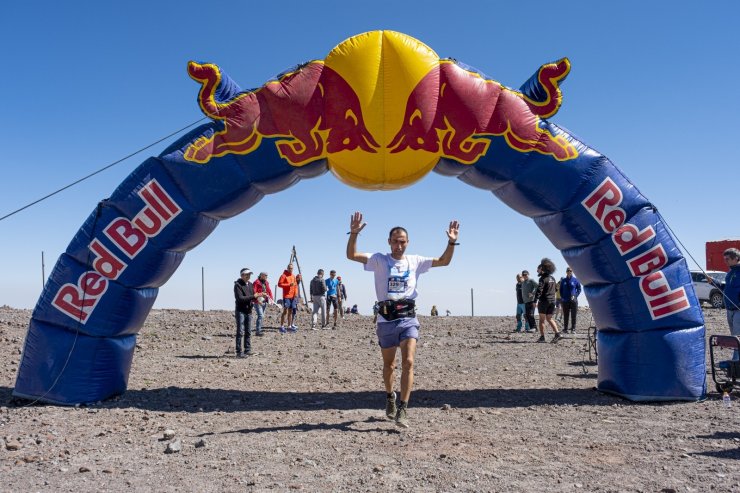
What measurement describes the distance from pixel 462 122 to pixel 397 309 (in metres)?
2.46

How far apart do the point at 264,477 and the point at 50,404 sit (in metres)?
3.68

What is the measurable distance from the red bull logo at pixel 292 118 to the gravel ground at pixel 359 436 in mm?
2917

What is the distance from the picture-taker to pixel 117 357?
6879 millimetres

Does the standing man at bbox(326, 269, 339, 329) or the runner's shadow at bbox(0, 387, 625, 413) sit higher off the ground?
the standing man at bbox(326, 269, 339, 329)

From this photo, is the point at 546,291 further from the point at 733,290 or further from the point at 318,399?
the point at 318,399

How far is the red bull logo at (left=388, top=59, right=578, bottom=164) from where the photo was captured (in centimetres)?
667

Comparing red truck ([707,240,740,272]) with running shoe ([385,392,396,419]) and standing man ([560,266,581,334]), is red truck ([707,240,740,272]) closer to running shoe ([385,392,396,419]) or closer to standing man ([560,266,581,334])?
standing man ([560,266,581,334])

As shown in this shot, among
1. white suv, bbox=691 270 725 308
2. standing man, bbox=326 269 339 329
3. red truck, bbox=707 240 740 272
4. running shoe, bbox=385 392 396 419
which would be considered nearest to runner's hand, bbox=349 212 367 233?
running shoe, bbox=385 392 396 419

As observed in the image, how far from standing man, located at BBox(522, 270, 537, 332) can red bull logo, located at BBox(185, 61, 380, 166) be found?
911 cm

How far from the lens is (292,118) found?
6.65 m

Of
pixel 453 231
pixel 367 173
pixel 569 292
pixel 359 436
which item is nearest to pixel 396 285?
pixel 453 231

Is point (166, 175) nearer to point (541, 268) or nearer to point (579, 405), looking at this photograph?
point (579, 405)

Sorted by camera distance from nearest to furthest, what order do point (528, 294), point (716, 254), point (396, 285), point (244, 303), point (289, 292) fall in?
point (396, 285)
point (244, 303)
point (528, 294)
point (289, 292)
point (716, 254)

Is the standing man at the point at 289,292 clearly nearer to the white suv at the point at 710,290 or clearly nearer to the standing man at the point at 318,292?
the standing man at the point at 318,292
